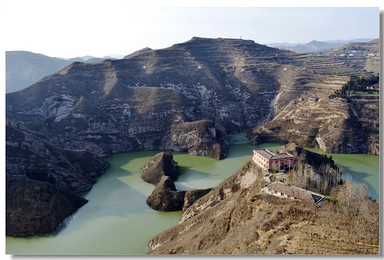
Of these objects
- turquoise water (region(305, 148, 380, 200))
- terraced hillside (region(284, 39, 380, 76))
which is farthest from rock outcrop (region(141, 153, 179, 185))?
terraced hillside (region(284, 39, 380, 76))

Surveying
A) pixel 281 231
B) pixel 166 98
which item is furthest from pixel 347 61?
pixel 281 231

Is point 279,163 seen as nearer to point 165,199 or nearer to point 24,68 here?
point 165,199

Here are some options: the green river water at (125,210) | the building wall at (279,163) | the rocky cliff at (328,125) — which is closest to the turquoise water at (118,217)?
the green river water at (125,210)

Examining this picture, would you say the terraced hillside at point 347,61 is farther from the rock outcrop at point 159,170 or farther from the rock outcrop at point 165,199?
the rock outcrop at point 165,199

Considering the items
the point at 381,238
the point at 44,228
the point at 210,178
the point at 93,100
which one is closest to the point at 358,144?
the point at 210,178

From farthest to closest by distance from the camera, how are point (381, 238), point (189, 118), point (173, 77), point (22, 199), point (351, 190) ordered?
point (173, 77) < point (189, 118) < point (22, 199) < point (351, 190) < point (381, 238)

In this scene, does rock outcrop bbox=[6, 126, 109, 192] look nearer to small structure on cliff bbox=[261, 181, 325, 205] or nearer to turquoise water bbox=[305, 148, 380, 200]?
small structure on cliff bbox=[261, 181, 325, 205]

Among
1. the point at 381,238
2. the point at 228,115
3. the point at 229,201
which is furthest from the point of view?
the point at 228,115

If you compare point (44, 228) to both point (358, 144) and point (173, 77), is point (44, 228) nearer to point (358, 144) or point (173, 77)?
point (358, 144)
